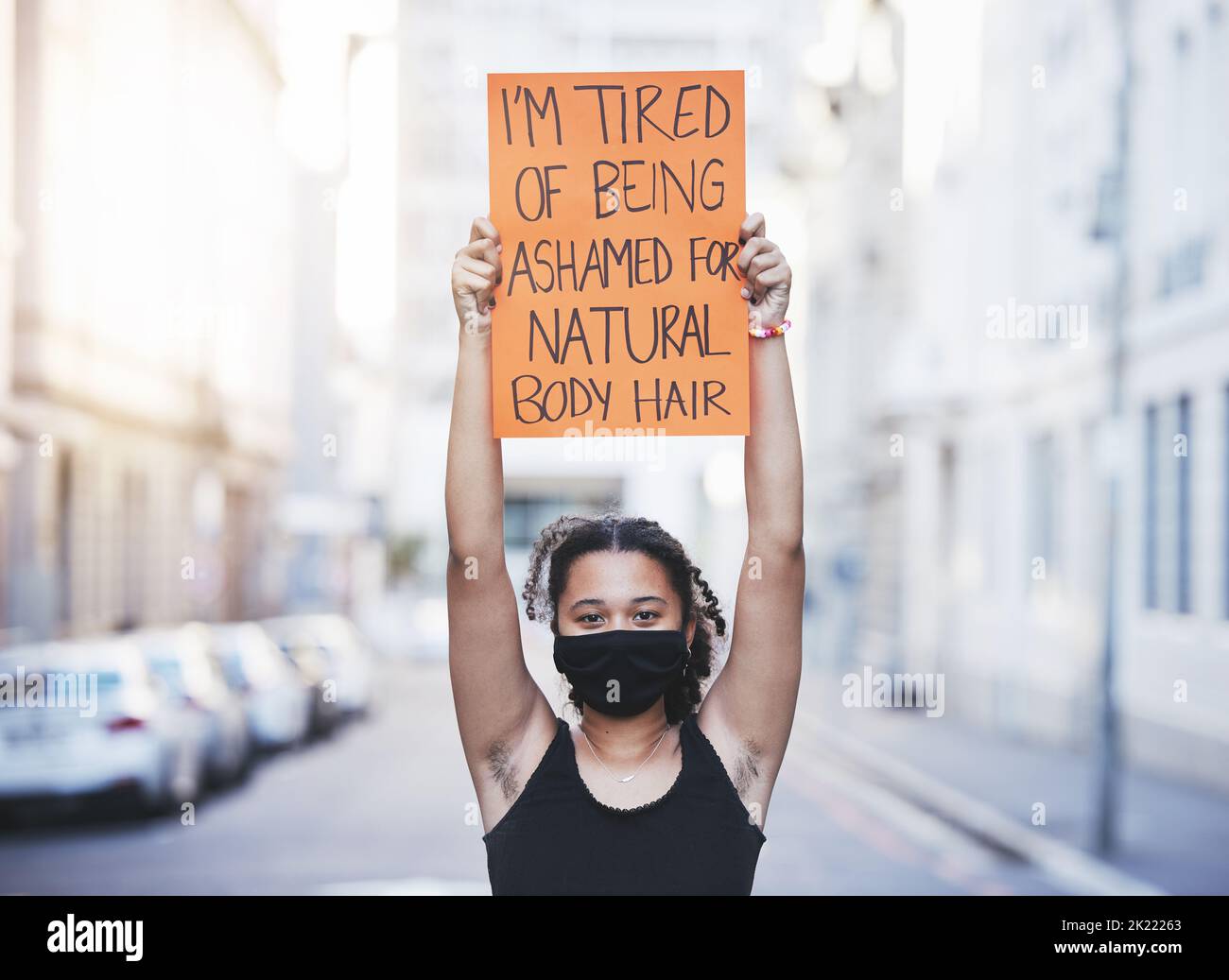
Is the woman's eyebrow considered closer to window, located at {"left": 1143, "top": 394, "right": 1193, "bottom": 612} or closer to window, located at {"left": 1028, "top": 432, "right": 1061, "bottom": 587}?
window, located at {"left": 1143, "top": 394, "right": 1193, "bottom": 612}

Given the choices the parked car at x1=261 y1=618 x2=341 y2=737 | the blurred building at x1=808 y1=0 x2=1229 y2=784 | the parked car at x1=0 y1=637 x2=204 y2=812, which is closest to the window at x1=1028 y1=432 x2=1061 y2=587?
the blurred building at x1=808 y1=0 x2=1229 y2=784

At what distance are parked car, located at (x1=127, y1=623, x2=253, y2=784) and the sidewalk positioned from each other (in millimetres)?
4957

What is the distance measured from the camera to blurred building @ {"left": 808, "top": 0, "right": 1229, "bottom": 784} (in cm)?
1168

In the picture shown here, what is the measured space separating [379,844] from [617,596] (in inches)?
323

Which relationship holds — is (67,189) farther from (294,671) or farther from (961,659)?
(961,659)

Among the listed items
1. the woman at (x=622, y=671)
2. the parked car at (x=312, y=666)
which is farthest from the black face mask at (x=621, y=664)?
the parked car at (x=312, y=666)

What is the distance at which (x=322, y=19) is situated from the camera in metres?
16.5

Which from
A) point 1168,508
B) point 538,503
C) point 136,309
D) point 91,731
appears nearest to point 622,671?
point 538,503

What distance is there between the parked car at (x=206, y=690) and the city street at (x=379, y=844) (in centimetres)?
28

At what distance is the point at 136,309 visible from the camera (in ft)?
53.2

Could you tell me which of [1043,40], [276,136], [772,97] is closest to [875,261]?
[772,97]

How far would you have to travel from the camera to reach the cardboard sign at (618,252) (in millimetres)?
2152

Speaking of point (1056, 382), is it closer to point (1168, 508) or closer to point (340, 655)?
point (1168, 508)

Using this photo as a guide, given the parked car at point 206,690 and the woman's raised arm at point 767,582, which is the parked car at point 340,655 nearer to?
the parked car at point 206,690
